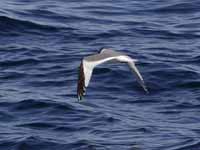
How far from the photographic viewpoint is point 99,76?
1577 centimetres

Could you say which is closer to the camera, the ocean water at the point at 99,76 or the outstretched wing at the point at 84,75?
the outstretched wing at the point at 84,75

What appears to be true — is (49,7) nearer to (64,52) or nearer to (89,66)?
(64,52)

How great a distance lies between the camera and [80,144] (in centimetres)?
1224

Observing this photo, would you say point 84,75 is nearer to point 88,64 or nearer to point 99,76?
point 88,64

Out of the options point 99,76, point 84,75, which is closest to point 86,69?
point 84,75

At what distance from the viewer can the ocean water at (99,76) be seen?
1266 cm

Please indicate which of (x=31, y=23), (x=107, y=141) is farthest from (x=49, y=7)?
(x=107, y=141)

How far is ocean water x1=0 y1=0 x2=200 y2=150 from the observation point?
12656mm

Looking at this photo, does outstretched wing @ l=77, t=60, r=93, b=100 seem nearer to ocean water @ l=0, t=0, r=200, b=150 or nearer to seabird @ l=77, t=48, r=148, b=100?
seabird @ l=77, t=48, r=148, b=100

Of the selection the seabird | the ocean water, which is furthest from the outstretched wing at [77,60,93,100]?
the ocean water

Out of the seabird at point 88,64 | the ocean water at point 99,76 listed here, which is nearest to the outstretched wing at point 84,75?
the seabird at point 88,64

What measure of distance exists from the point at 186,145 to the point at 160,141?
1.24 ft

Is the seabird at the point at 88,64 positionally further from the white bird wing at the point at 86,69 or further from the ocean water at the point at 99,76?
the ocean water at the point at 99,76

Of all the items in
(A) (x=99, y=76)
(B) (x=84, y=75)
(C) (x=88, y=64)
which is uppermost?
(C) (x=88, y=64)
